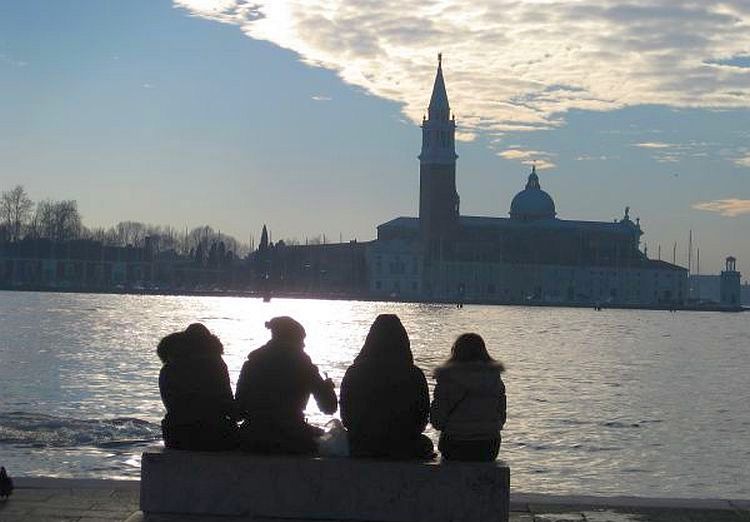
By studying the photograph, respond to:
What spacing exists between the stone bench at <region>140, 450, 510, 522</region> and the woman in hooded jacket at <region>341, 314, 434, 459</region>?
0.18 meters

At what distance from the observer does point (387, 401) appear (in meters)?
8.23

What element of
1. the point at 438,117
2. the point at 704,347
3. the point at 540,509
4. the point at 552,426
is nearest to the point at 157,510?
the point at 540,509

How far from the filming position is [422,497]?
26.2 ft

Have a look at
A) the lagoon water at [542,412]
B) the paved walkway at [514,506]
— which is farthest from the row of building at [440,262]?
the paved walkway at [514,506]

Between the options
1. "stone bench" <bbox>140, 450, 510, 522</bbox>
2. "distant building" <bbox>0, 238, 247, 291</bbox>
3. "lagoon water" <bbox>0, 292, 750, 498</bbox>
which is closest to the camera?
"stone bench" <bbox>140, 450, 510, 522</bbox>

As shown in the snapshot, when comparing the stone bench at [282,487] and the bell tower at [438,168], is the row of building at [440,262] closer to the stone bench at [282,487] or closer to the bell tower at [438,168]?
the bell tower at [438,168]

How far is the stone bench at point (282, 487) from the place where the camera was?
26.4ft

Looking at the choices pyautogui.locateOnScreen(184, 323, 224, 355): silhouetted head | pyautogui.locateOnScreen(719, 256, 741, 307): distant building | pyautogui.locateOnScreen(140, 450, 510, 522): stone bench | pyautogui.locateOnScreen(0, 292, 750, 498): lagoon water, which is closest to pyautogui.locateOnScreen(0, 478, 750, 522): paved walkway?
pyautogui.locateOnScreen(140, 450, 510, 522): stone bench

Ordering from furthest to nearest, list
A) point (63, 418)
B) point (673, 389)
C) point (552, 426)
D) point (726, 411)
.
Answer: point (673, 389) → point (726, 411) → point (552, 426) → point (63, 418)

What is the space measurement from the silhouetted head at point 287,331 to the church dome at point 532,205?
16954 cm

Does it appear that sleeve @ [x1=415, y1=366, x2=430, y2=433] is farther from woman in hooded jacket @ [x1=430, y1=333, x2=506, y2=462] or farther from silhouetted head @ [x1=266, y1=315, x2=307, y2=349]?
silhouetted head @ [x1=266, y1=315, x2=307, y2=349]

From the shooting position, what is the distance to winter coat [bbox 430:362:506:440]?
8.27 meters

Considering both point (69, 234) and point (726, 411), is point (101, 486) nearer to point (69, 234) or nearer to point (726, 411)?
point (726, 411)

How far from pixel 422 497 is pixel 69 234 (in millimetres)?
178815
